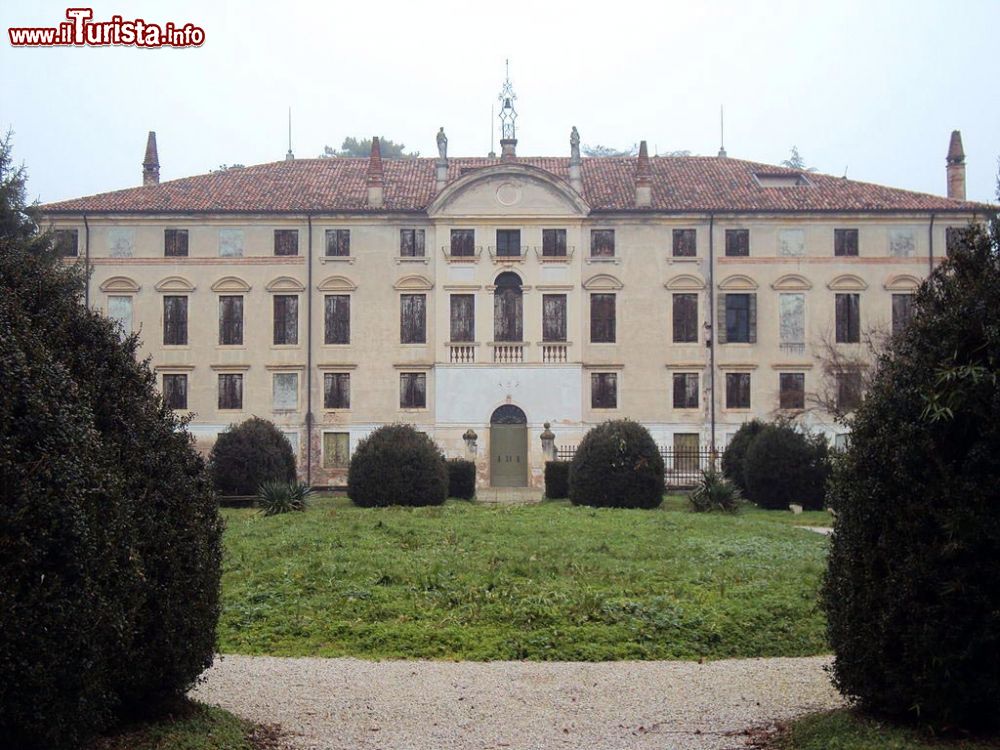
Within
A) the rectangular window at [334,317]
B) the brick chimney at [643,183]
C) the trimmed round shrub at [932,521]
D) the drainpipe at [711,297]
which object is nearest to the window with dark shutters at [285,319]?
the rectangular window at [334,317]

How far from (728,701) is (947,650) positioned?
9.32 feet

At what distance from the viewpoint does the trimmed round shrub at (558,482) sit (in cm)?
3291

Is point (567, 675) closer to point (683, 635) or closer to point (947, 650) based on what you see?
point (683, 635)

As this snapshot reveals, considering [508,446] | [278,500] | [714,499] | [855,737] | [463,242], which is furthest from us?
[463,242]

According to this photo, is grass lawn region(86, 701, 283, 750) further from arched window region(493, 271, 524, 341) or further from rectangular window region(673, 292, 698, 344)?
rectangular window region(673, 292, 698, 344)

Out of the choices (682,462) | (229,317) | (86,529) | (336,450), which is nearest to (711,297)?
(682,462)

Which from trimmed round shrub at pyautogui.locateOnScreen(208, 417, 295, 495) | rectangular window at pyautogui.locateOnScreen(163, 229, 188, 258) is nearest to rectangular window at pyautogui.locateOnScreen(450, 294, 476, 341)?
rectangular window at pyautogui.locateOnScreen(163, 229, 188, 258)

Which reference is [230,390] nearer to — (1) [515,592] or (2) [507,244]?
(2) [507,244]

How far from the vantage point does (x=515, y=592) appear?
1376cm

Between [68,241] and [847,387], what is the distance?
29.7 meters

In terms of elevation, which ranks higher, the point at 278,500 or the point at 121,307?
the point at 121,307

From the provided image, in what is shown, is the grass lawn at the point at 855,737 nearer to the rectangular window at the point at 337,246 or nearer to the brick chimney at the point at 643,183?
the brick chimney at the point at 643,183

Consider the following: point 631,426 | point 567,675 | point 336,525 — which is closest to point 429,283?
point 631,426

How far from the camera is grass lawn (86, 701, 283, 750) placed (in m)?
7.60
